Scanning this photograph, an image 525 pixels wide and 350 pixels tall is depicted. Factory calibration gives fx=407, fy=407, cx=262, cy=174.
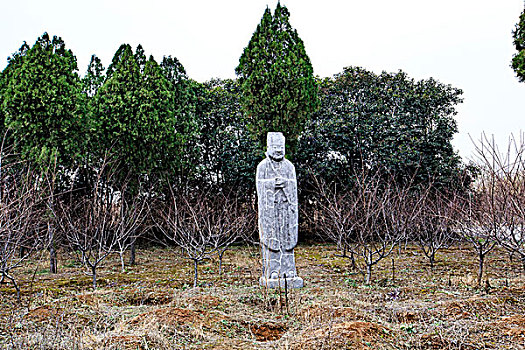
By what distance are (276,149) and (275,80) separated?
6.59 meters

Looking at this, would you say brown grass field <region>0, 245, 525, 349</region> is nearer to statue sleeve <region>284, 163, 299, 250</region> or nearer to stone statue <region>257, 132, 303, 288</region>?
stone statue <region>257, 132, 303, 288</region>

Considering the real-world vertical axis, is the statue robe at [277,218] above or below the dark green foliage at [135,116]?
A: below

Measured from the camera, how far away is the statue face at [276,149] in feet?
26.6

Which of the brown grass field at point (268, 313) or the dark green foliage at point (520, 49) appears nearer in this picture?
the brown grass field at point (268, 313)

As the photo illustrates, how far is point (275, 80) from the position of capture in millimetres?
14070

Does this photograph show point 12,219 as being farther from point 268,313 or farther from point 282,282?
point 282,282

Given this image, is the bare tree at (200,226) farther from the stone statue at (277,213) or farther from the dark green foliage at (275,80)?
the dark green foliage at (275,80)

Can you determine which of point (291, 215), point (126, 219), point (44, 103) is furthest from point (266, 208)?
point (44, 103)

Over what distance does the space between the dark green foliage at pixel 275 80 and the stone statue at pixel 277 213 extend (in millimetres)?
6050

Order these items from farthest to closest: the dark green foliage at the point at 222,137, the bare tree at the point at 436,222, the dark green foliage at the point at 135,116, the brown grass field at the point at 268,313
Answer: the dark green foliage at the point at 222,137, the dark green foliage at the point at 135,116, the bare tree at the point at 436,222, the brown grass field at the point at 268,313

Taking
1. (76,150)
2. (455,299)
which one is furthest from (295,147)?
(455,299)

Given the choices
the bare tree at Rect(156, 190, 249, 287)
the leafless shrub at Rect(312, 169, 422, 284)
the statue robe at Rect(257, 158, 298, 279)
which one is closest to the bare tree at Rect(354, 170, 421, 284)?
the leafless shrub at Rect(312, 169, 422, 284)

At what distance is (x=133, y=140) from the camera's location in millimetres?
12812

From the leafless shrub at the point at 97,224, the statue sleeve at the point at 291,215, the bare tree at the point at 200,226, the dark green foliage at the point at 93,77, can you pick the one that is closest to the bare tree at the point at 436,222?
the statue sleeve at the point at 291,215
